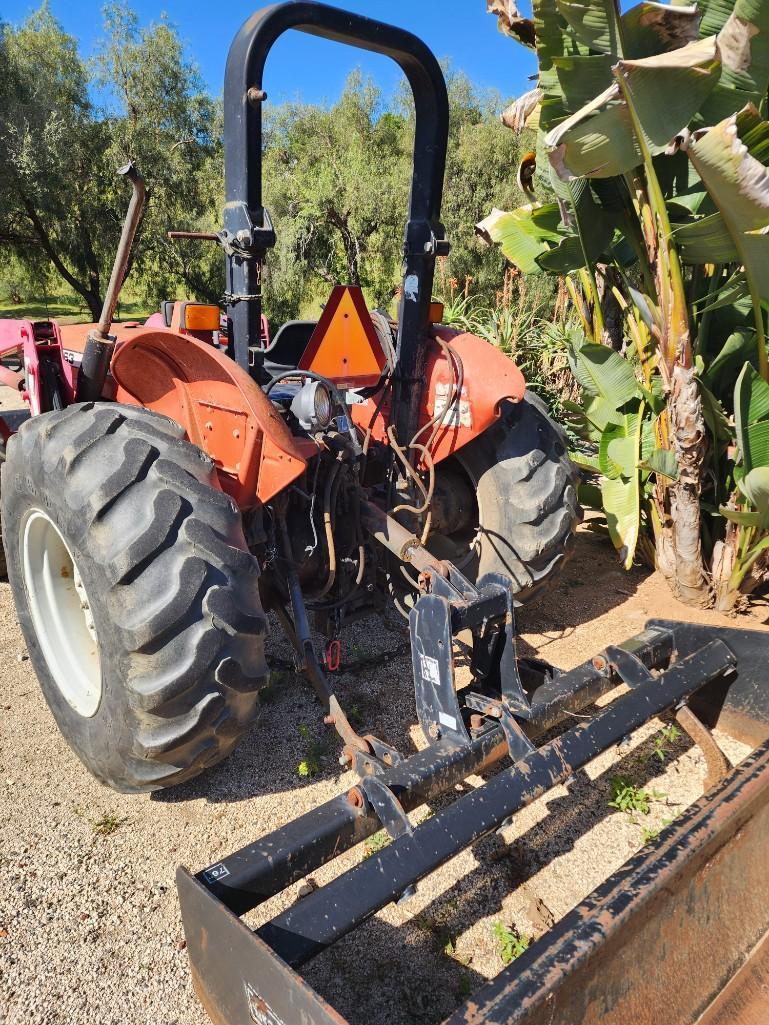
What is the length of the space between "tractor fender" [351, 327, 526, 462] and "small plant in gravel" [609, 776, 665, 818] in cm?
134

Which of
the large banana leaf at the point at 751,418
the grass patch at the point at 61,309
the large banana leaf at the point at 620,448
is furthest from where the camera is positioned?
the grass patch at the point at 61,309

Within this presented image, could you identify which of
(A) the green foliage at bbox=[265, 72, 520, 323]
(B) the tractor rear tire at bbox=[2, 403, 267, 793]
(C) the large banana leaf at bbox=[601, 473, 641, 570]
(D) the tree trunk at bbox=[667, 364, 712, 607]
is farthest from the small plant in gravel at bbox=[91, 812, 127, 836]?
(A) the green foliage at bbox=[265, 72, 520, 323]

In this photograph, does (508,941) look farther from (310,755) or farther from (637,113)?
(637,113)

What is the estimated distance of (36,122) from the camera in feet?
51.1

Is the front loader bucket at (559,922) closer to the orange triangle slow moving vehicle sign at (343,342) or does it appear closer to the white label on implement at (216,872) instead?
the white label on implement at (216,872)

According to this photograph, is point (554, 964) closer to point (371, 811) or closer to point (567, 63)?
point (371, 811)

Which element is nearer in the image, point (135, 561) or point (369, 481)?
point (135, 561)

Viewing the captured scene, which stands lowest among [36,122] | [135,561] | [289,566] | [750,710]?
[750,710]

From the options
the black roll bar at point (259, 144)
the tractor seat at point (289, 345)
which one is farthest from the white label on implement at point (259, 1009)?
the tractor seat at point (289, 345)

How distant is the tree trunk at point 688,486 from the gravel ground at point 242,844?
4.53ft

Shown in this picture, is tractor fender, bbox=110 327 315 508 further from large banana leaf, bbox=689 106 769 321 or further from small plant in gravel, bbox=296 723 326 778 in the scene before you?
large banana leaf, bbox=689 106 769 321

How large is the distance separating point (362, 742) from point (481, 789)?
0.39 meters

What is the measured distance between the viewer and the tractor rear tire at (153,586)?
1902mm

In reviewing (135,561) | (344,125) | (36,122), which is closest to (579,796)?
(135,561)
